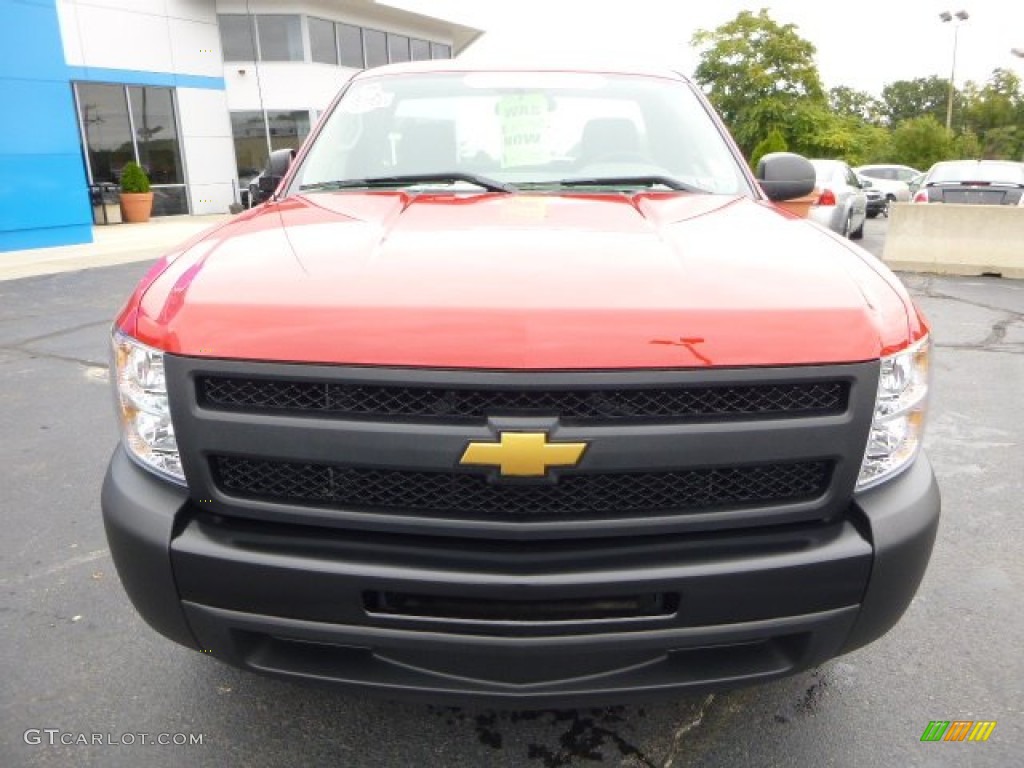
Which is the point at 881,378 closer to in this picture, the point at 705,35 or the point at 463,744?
the point at 463,744

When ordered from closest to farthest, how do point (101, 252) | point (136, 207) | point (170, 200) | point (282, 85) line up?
point (101, 252)
point (136, 207)
point (170, 200)
point (282, 85)

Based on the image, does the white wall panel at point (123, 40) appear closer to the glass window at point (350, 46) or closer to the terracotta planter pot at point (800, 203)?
the glass window at point (350, 46)

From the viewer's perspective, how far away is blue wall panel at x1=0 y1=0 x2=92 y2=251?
12.0 m

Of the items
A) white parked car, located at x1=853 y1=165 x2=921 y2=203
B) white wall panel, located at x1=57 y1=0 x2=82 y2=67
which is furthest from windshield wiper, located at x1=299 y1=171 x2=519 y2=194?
white parked car, located at x1=853 y1=165 x2=921 y2=203

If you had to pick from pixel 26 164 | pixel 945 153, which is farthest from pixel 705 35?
pixel 26 164

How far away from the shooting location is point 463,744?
6.98 ft

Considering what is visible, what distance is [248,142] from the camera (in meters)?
22.1

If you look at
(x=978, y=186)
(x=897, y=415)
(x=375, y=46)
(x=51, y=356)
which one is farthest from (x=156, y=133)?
(x=897, y=415)

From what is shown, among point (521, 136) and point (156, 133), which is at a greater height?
point (156, 133)

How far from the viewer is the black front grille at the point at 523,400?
1598mm

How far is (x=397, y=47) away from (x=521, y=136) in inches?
1026

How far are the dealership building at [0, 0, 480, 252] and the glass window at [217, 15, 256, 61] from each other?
0.09ft

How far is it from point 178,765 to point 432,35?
97.7 feet

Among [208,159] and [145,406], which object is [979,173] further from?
[208,159]
